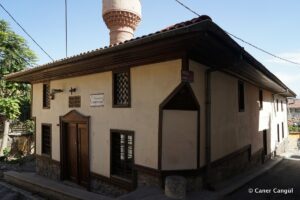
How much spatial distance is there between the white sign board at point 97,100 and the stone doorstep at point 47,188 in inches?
100

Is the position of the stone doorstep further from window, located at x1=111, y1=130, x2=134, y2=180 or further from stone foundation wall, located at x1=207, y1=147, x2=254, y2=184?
stone foundation wall, located at x1=207, y1=147, x2=254, y2=184

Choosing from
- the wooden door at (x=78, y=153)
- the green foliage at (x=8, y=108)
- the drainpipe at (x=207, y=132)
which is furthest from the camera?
the green foliage at (x=8, y=108)

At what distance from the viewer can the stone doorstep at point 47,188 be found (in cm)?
770

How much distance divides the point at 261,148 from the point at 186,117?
26.4 feet

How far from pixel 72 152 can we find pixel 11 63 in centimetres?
1108

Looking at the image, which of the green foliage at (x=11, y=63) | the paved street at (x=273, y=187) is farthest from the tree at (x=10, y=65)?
the paved street at (x=273, y=187)

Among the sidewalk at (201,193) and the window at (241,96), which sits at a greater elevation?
the window at (241,96)

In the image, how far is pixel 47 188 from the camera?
9055mm

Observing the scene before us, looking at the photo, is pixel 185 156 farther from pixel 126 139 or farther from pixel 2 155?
pixel 2 155

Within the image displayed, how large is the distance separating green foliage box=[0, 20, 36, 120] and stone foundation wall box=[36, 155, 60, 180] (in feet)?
22.6

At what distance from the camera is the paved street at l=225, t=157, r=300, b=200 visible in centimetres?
751

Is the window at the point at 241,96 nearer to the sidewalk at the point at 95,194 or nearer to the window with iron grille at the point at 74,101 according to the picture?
the sidewalk at the point at 95,194

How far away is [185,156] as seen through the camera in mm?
6629

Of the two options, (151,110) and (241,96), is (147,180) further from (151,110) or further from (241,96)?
(241,96)
